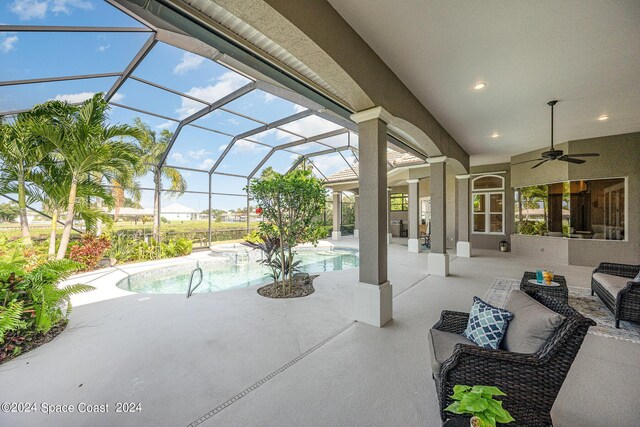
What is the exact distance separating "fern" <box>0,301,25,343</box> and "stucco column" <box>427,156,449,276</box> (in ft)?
22.8

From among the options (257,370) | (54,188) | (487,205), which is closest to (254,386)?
(257,370)

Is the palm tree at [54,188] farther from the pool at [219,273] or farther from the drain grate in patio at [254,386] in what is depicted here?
the drain grate in patio at [254,386]

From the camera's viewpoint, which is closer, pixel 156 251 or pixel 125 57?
pixel 125 57

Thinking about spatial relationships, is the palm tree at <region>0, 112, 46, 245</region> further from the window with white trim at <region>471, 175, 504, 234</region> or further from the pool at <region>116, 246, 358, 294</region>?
the window with white trim at <region>471, 175, 504, 234</region>

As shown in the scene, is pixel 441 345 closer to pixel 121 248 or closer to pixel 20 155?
pixel 20 155

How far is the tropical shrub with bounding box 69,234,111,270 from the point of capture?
6223mm

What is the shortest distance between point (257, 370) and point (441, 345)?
5.51ft

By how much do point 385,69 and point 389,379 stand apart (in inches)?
144

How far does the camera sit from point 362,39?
2.93 m

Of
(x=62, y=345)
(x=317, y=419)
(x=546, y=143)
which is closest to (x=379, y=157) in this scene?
(x=317, y=419)

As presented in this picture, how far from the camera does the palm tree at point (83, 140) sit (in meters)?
4.87

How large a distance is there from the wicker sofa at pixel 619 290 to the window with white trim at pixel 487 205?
6.28m

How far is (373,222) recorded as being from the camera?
11.3 ft

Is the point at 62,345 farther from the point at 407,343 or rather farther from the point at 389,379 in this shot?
the point at 407,343
